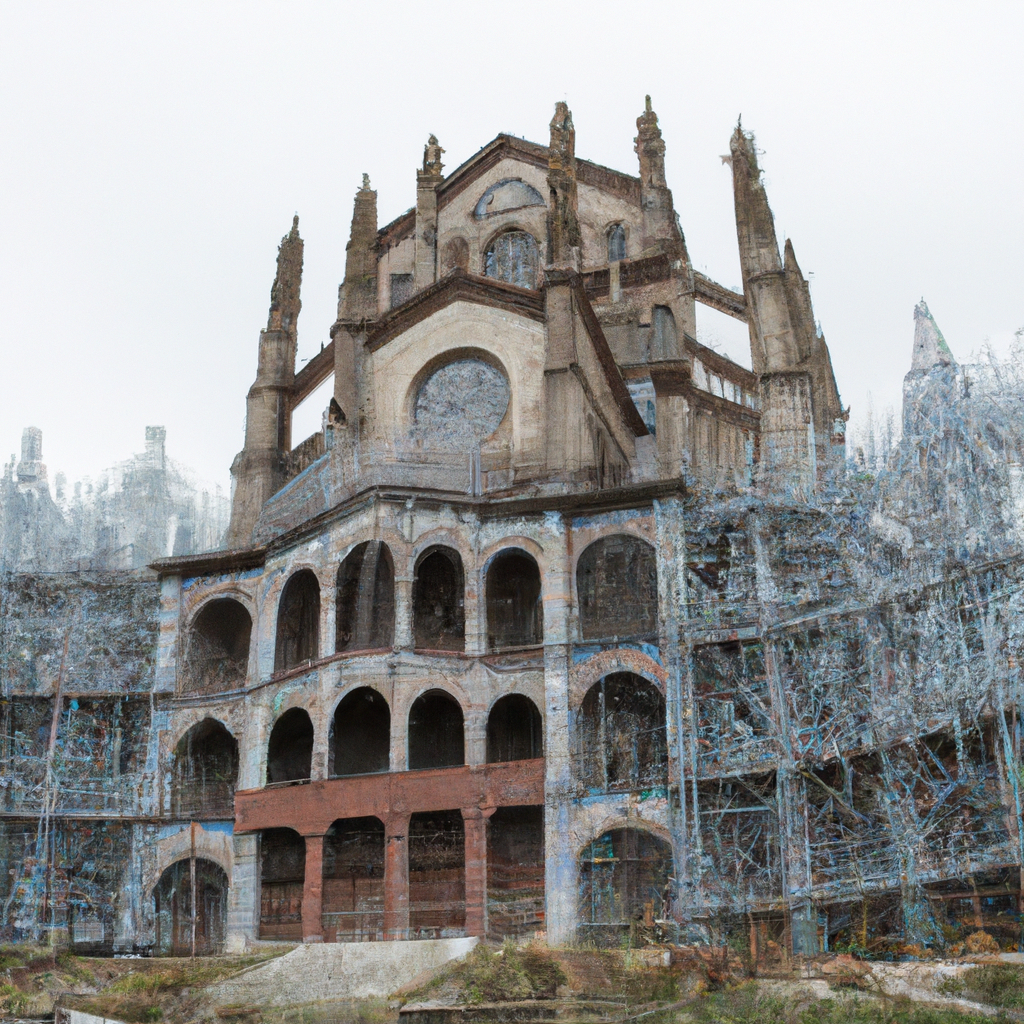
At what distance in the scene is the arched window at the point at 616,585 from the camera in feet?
111

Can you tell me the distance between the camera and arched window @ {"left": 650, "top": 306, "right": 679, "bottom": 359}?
144ft

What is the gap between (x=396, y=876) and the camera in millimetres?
30922

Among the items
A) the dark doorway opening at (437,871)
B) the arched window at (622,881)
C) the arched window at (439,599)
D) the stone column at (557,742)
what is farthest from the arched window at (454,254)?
the arched window at (622,881)

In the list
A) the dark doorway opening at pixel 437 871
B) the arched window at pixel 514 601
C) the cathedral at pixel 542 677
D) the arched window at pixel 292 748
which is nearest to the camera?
the cathedral at pixel 542 677

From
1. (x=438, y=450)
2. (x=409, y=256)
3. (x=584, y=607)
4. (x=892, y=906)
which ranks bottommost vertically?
(x=892, y=906)

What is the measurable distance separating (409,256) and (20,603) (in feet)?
64.4

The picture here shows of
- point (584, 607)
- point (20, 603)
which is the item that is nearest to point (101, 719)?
point (20, 603)

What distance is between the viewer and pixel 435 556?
117 feet

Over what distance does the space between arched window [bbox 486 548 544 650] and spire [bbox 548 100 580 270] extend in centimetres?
845

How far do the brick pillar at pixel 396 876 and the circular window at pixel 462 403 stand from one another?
10707mm

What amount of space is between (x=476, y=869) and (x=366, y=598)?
7.43m

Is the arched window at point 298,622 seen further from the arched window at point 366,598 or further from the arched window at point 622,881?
the arched window at point 622,881

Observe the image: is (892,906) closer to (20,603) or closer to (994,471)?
(994,471)

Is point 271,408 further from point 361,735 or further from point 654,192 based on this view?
point 654,192
